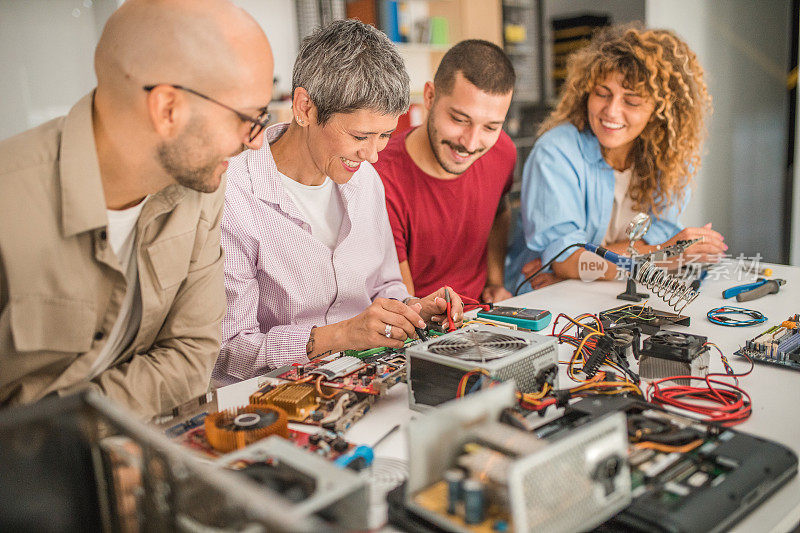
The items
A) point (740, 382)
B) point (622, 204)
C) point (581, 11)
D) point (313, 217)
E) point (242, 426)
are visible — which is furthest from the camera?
point (581, 11)

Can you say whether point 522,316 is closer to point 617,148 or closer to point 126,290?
point 126,290

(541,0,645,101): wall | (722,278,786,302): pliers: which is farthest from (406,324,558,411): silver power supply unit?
(541,0,645,101): wall

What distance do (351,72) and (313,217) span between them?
50cm

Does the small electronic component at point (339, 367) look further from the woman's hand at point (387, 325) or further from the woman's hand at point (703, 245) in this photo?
the woman's hand at point (703, 245)

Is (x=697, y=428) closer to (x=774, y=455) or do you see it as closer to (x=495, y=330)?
(x=774, y=455)

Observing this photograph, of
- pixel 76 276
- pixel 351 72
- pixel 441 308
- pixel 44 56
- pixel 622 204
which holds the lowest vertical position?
pixel 441 308

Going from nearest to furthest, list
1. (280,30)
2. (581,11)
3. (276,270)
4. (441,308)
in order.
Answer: (441,308) < (276,270) < (280,30) < (581,11)

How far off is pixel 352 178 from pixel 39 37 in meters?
2.38

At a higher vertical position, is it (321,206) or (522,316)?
(321,206)

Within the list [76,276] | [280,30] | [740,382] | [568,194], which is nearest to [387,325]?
[76,276]

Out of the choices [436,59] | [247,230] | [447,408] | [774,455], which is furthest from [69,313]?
[436,59]

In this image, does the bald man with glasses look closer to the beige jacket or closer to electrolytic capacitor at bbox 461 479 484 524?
the beige jacket

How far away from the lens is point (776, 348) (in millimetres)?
1487

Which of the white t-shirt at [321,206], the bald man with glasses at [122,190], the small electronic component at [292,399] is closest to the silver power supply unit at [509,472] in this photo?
the small electronic component at [292,399]
